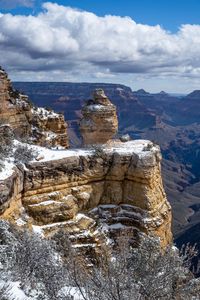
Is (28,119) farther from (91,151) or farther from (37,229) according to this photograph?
(37,229)

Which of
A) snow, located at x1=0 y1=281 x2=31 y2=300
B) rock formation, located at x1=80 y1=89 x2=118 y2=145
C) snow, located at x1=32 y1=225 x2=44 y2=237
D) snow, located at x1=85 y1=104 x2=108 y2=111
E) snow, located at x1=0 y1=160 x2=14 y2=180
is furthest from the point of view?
snow, located at x1=85 y1=104 x2=108 y2=111

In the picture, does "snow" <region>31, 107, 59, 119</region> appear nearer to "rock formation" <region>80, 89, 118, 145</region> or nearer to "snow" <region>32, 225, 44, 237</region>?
"rock formation" <region>80, 89, 118, 145</region>

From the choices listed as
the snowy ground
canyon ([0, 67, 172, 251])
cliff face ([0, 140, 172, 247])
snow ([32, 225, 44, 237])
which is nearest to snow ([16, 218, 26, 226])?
canyon ([0, 67, 172, 251])

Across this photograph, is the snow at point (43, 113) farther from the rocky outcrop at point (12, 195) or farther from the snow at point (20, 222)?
the snow at point (20, 222)

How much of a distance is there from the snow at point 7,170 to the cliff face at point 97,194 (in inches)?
42.2

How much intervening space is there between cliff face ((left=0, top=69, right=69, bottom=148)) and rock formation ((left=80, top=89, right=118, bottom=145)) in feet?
22.1

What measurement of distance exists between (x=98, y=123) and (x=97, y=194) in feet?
19.4

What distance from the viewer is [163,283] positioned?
14.9 meters

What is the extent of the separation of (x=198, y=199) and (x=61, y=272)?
158 metres

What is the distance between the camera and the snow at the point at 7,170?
24.8 m

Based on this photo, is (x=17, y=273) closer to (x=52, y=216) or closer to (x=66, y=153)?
(x=52, y=216)

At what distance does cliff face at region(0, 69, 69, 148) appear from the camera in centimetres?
3894

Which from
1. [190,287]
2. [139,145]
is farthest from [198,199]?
[190,287]

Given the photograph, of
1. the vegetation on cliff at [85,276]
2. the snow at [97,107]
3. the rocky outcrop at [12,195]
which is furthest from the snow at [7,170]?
the snow at [97,107]
